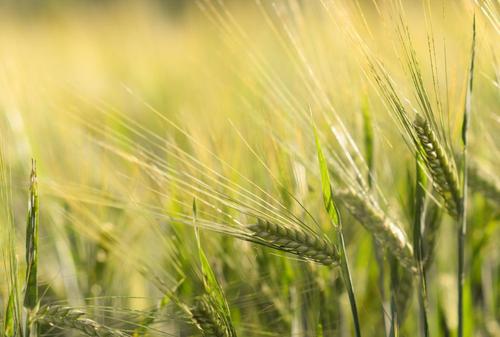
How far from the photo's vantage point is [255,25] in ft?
12.5

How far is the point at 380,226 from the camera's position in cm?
62

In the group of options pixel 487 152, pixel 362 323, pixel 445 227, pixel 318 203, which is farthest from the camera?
pixel 445 227

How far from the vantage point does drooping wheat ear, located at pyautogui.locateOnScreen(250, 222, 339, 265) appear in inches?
21.4

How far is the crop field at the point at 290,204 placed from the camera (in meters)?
0.57

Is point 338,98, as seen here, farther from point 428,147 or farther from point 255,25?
point 255,25

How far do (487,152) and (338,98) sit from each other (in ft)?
1.13

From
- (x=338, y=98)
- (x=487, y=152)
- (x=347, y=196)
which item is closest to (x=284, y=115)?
(x=338, y=98)

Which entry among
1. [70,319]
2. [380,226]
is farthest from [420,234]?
[70,319]

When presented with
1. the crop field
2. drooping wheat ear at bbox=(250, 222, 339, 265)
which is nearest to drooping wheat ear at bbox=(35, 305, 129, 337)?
the crop field

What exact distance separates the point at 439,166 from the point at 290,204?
190 mm

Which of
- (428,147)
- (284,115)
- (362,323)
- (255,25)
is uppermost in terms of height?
(255,25)

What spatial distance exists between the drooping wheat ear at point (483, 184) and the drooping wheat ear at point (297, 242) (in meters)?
0.28

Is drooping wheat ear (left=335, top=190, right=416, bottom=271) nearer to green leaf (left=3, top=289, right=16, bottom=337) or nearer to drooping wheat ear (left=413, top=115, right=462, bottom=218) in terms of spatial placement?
drooping wheat ear (left=413, top=115, right=462, bottom=218)

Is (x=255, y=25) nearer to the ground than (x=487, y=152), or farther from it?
farther from it
